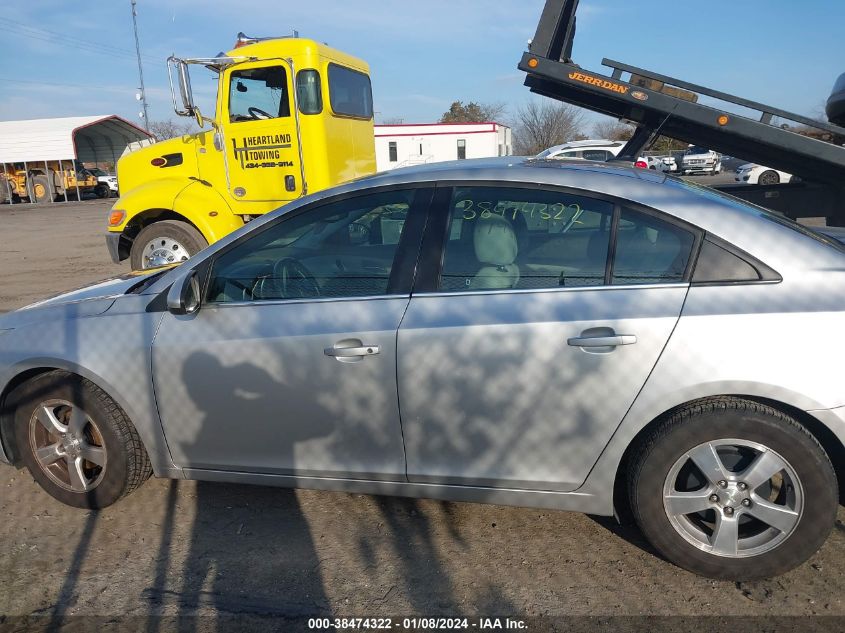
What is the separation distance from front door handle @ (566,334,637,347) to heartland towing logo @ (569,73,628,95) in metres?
3.64

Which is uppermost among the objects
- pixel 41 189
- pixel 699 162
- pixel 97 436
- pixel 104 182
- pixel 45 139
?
pixel 45 139

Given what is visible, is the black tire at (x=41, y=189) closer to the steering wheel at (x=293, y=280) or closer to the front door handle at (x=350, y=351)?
the steering wheel at (x=293, y=280)

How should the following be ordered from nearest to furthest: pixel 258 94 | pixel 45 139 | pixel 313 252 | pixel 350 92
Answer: pixel 313 252
pixel 258 94
pixel 350 92
pixel 45 139

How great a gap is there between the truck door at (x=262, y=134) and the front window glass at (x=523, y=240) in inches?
184

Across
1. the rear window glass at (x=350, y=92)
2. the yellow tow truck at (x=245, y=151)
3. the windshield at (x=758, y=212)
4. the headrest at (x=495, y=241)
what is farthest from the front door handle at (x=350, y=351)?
the rear window glass at (x=350, y=92)

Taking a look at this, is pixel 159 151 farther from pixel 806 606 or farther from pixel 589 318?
pixel 806 606

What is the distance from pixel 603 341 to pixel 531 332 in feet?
0.90

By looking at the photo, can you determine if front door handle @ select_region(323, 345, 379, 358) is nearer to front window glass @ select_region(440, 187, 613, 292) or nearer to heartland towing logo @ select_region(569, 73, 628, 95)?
front window glass @ select_region(440, 187, 613, 292)

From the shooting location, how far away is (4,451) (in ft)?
11.0

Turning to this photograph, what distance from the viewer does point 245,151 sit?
7.13 m

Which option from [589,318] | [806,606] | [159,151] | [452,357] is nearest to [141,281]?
[452,357]

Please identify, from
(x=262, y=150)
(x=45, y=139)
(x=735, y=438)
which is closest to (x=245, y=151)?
(x=262, y=150)

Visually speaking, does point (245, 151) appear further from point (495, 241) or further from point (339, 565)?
point (339, 565)

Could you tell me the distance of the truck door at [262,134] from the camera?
691 cm
